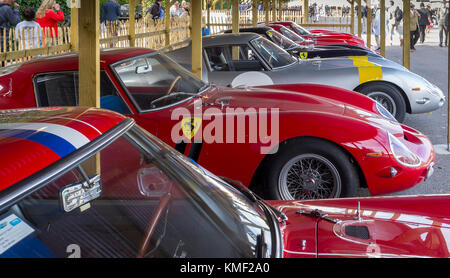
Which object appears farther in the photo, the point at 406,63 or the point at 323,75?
the point at 406,63

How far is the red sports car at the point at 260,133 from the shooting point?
4543mm

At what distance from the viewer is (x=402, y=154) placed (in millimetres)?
4645

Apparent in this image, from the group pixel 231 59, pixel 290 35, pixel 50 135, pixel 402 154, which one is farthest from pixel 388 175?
pixel 290 35

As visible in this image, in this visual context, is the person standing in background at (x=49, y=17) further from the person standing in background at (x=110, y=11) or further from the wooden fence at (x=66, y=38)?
the person standing in background at (x=110, y=11)

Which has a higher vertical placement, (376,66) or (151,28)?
(151,28)

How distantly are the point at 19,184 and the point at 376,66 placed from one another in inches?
285

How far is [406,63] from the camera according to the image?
30.5 ft

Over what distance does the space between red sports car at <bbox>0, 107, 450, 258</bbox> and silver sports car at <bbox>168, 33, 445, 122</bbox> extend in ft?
17.4

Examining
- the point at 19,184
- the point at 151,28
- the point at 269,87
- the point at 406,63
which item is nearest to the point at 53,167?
the point at 19,184

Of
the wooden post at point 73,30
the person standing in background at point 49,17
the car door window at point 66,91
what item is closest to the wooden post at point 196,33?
the car door window at point 66,91

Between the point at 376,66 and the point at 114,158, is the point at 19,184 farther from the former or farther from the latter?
the point at 376,66

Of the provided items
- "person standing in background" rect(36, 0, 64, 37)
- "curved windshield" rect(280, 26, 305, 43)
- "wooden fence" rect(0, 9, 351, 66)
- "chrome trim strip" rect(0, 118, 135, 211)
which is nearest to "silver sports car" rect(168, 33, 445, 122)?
"wooden fence" rect(0, 9, 351, 66)

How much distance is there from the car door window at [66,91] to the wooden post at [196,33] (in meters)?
1.99

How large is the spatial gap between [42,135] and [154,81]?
353 centimetres
